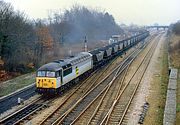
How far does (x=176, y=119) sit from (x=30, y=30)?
31448mm

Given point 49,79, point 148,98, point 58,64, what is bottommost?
point 148,98

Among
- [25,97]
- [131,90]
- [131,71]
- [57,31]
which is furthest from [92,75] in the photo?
[57,31]

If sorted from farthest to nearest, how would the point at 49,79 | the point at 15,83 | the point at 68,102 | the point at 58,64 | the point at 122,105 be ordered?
the point at 15,83, the point at 58,64, the point at 49,79, the point at 68,102, the point at 122,105

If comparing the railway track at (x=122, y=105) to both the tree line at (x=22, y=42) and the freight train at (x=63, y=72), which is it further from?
the tree line at (x=22, y=42)

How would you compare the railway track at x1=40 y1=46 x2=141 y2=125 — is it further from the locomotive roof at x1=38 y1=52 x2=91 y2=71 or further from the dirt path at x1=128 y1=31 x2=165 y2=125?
the dirt path at x1=128 y1=31 x2=165 y2=125

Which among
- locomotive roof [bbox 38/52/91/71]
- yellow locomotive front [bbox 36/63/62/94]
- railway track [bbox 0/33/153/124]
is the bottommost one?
railway track [bbox 0/33/153/124]

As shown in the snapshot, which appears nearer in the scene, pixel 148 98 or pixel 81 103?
pixel 81 103

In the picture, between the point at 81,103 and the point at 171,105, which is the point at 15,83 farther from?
the point at 171,105

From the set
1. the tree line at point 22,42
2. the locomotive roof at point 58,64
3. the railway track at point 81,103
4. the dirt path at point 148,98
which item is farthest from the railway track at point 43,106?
the tree line at point 22,42

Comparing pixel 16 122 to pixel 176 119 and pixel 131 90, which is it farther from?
pixel 131 90

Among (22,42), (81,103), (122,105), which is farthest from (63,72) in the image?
(22,42)

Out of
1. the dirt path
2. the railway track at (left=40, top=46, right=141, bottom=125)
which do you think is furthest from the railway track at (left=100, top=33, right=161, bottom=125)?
the railway track at (left=40, top=46, right=141, bottom=125)

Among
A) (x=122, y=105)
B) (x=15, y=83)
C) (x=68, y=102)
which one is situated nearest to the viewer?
(x=122, y=105)

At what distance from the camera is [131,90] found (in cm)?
2841
